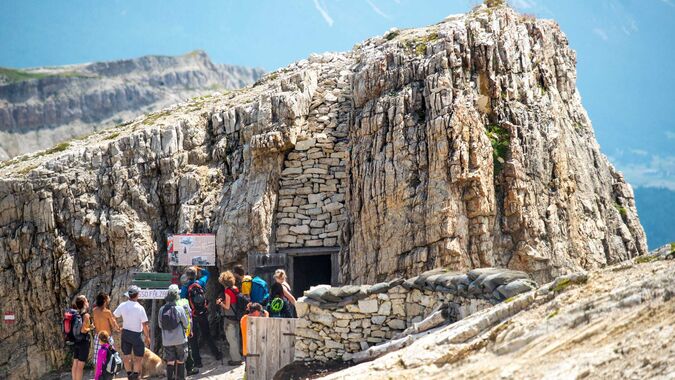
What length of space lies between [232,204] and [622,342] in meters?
15.2

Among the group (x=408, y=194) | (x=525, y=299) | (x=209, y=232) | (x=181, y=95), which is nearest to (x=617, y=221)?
(x=408, y=194)

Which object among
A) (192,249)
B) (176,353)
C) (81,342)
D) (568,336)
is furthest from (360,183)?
(568,336)

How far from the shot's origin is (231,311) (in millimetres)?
19438

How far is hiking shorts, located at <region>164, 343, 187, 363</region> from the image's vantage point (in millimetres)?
16562

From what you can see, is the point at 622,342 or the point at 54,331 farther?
the point at 54,331

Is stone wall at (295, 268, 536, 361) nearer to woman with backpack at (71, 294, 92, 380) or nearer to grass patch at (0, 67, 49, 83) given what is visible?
woman with backpack at (71, 294, 92, 380)

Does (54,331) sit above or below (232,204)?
below

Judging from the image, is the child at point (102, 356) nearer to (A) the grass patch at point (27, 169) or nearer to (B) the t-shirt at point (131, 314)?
(B) the t-shirt at point (131, 314)

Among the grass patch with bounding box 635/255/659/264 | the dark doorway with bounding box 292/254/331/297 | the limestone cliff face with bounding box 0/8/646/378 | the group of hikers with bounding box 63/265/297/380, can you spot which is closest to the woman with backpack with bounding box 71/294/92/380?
the group of hikers with bounding box 63/265/297/380

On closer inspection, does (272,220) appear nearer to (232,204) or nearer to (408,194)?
(232,204)

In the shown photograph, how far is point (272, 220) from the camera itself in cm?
2380

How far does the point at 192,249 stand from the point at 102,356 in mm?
6799

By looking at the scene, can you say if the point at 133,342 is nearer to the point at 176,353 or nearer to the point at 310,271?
the point at 176,353

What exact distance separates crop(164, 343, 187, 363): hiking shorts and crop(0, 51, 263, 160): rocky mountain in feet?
224
